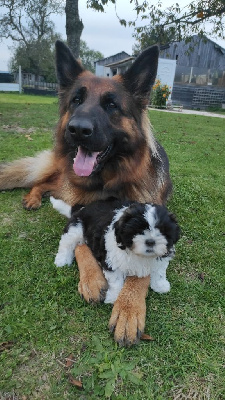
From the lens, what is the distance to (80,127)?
2.54 meters

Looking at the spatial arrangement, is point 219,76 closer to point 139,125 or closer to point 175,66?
point 175,66

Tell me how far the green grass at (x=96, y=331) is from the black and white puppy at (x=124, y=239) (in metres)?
0.19

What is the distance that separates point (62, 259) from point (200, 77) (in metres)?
33.5

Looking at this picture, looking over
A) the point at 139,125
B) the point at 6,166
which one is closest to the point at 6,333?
the point at 139,125

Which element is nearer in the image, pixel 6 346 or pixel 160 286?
pixel 6 346

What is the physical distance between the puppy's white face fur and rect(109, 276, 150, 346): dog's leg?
351 mm

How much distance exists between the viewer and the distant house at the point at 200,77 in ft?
101

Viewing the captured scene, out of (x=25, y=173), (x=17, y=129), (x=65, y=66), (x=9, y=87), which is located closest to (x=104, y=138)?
(x=65, y=66)

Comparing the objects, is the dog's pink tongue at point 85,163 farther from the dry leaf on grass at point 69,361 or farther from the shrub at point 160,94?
the shrub at point 160,94

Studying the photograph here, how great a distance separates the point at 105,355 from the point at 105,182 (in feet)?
5.78

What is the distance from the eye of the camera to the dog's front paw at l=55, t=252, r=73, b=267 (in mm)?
2752

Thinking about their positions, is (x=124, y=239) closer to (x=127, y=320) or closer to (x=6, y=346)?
(x=127, y=320)

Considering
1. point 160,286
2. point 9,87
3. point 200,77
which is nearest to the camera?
point 160,286

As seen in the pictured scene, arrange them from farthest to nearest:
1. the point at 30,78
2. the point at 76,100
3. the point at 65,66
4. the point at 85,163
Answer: the point at 30,78 → the point at 65,66 → the point at 76,100 → the point at 85,163
